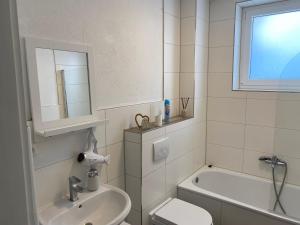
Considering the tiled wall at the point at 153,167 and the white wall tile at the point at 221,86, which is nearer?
the tiled wall at the point at 153,167

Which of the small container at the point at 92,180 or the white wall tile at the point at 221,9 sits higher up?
the white wall tile at the point at 221,9

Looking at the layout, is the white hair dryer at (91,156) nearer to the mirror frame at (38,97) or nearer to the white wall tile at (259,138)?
the mirror frame at (38,97)

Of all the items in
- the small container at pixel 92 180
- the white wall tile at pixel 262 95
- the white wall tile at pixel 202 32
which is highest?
the white wall tile at pixel 202 32

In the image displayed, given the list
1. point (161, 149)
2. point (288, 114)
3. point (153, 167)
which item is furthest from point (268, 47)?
point (153, 167)

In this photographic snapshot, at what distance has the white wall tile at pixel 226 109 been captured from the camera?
2479mm

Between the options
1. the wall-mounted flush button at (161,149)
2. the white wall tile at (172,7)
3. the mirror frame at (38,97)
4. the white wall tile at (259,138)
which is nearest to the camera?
the mirror frame at (38,97)

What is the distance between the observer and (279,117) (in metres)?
2.29

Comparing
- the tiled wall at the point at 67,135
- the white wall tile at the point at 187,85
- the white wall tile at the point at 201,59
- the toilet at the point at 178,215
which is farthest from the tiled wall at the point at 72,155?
the white wall tile at the point at 201,59

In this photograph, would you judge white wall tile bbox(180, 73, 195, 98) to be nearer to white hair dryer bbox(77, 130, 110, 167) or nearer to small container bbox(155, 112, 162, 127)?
small container bbox(155, 112, 162, 127)

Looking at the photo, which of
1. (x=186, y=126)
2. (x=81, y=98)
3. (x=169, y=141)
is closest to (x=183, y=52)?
(x=186, y=126)

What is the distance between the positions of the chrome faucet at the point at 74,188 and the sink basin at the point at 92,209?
0.03 metres

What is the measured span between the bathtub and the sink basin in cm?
92

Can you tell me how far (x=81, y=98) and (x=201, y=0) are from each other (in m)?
1.63

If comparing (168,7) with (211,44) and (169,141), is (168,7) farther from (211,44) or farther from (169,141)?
(169,141)
